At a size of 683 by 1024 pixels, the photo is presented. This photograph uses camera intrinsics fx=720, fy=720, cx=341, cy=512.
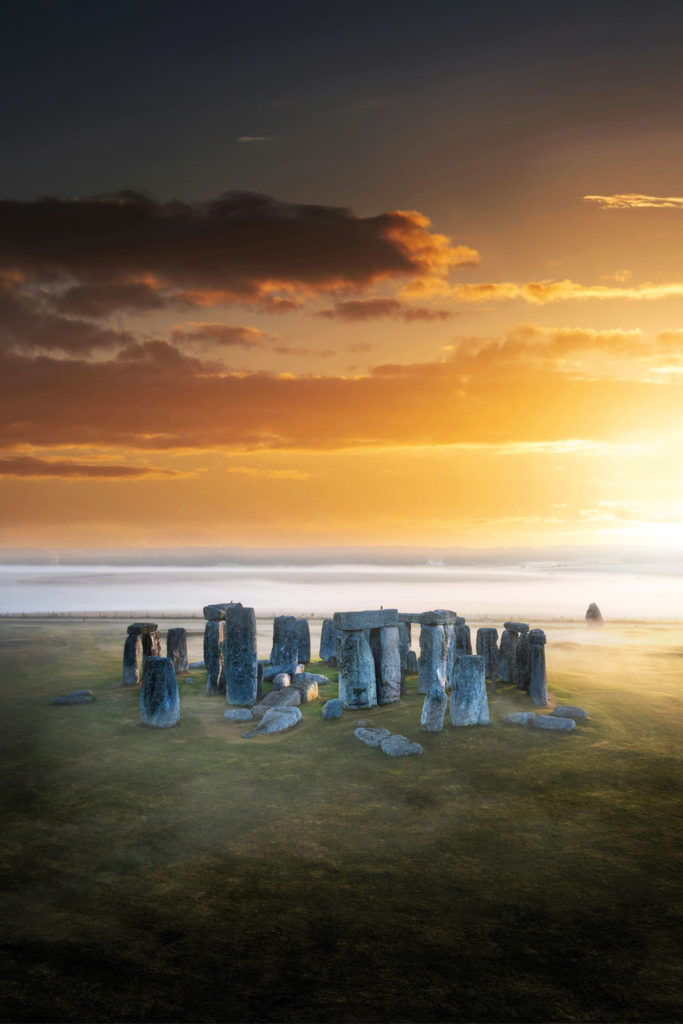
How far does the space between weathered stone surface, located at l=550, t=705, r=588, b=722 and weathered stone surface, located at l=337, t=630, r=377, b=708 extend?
4029mm

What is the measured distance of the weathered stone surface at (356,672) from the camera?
53.1 ft

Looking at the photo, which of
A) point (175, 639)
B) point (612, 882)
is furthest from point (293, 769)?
point (175, 639)

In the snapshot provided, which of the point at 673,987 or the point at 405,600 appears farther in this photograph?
the point at 405,600

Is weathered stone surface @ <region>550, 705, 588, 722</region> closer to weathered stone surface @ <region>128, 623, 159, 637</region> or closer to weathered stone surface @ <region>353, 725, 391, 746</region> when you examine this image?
weathered stone surface @ <region>353, 725, 391, 746</region>

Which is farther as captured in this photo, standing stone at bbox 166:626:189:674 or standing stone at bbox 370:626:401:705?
standing stone at bbox 166:626:189:674

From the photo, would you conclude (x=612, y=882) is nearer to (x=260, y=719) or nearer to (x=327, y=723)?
(x=327, y=723)

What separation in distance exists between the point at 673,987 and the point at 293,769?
689cm

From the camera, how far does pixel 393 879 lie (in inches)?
313

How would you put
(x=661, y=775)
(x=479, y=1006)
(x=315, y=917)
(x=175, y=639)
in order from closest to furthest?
1. (x=479, y=1006)
2. (x=315, y=917)
3. (x=661, y=775)
4. (x=175, y=639)

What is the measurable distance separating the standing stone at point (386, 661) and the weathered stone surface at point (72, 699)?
6937 mm

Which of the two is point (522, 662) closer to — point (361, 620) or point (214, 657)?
point (361, 620)

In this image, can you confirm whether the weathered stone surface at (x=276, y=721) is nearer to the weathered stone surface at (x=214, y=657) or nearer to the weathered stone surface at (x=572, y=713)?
the weathered stone surface at (x=214, y=657)

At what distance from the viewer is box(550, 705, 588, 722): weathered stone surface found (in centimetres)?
1491

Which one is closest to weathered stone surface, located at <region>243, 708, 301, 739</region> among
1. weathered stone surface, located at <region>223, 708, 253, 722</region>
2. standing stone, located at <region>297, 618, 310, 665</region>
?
weathered stone surface, located at <region>223, 708, 253, 722</region>
